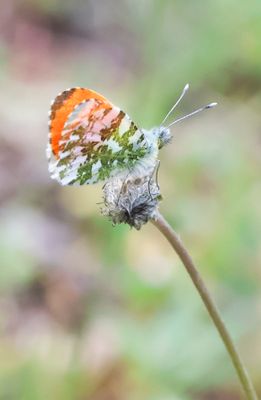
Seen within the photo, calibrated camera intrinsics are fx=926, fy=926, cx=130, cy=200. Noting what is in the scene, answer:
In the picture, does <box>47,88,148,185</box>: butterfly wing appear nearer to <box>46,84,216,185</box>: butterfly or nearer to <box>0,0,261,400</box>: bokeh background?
<box>46,84,216,185</box>: butterfly

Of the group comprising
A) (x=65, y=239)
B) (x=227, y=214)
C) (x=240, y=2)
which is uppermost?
(x=240, y=2)

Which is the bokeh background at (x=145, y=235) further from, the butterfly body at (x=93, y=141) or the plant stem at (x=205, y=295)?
the plant stem at (x=205, y=295)

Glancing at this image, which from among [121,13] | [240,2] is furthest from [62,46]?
[240,2]

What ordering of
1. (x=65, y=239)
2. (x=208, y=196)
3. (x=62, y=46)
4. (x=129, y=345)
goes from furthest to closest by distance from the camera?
(x=62, y=46), (x=65, y=239), (x=208, y=196), (x=129, y=345)

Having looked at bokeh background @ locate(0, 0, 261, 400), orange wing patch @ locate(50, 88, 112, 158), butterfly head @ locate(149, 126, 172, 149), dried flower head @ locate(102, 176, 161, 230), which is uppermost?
bokeh background @ locate(0, 0, 261, 400)

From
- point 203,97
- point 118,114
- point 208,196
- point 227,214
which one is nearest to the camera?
point 118,114

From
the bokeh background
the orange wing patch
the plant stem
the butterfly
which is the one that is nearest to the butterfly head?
the butterfly

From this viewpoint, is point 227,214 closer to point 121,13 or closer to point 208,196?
point 208,196
